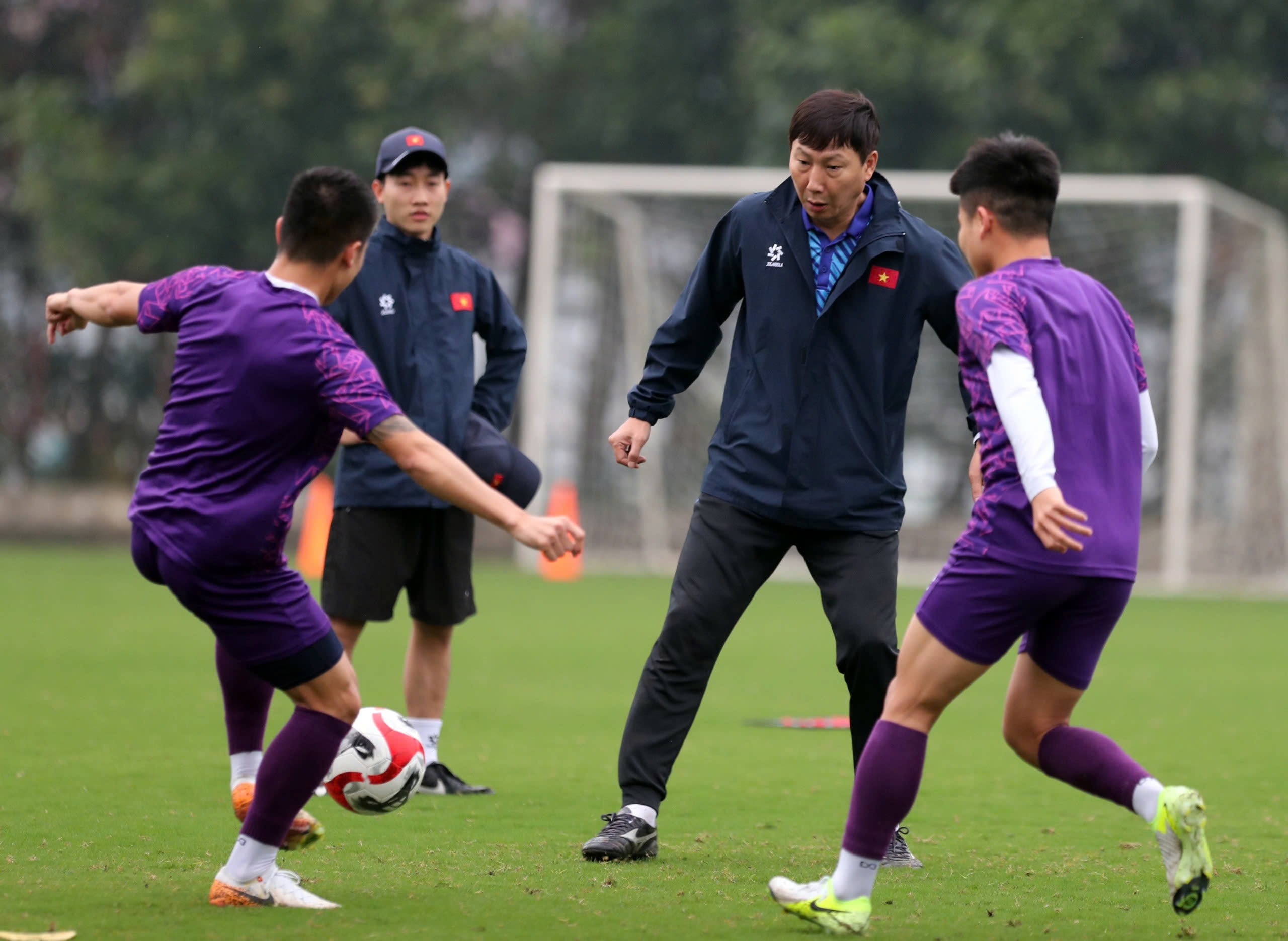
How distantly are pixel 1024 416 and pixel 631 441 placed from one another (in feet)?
5.51

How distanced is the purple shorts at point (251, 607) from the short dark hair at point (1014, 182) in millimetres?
1874

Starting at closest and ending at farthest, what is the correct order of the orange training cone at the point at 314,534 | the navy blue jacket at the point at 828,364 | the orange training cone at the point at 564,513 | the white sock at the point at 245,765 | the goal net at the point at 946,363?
1. the white sock at the point at 245,765
2. the navy blue jacket at the point at 828,364
3. the orange training cone at the point at 314,534
4. the goal net at the point at 946,363
5. the orange training cone at the point at 564,513

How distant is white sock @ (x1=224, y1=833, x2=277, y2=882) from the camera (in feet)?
13.9

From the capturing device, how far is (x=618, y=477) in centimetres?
2105

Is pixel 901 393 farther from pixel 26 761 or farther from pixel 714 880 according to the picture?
pixel 26 761

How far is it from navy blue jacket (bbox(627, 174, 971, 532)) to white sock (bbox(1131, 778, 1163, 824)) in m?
1.28

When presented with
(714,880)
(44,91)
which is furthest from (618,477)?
(714,880)

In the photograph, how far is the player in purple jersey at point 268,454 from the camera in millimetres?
4035

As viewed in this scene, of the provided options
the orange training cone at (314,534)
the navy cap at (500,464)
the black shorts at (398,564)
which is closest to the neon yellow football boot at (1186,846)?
the navy cap at (500,464)

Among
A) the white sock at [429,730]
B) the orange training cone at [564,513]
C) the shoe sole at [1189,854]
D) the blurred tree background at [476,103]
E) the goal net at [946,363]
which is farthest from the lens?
the blurred tree background at [476,103]

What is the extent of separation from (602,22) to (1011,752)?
21102mm

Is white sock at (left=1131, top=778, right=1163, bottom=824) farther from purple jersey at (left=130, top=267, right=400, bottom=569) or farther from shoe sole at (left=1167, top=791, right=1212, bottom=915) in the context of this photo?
purple jersey at (left=130, top=267, right=400, bottom=569)

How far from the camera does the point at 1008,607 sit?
3963 mm

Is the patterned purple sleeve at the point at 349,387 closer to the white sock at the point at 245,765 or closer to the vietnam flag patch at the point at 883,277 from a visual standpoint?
the white sock at the point at 245,765
